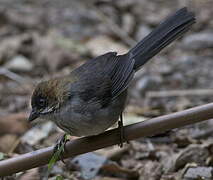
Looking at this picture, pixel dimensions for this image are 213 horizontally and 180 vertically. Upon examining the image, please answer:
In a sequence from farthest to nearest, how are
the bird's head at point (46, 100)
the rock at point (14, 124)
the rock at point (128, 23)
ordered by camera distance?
the rock at point (128, 23) → the rock at point (14, 124) → the bird's head at point (46, 100)

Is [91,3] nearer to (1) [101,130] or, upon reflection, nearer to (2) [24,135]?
(2) [24,135]

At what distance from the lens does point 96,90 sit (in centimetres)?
430

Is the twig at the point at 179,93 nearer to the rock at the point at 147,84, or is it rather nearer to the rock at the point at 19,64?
the rock at the point at 147,84

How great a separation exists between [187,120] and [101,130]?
0.79 m

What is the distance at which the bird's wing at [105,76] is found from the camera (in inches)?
169

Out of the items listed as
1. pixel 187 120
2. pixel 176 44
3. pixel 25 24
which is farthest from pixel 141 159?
pixel 25 24

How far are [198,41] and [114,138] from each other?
430cm

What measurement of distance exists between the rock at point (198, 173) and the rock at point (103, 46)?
318 cm

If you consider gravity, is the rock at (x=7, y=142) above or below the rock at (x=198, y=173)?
above

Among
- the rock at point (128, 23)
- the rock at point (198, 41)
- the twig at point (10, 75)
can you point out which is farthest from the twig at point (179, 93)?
the rock at point (128, 23)

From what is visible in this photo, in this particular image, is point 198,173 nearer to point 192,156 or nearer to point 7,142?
point 192,156

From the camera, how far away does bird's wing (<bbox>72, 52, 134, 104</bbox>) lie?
4297 millimetres

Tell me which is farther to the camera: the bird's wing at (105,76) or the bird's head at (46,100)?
the bird's wing at (105,76)

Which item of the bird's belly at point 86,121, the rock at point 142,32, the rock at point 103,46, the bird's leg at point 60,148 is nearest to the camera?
the bird's leg at point 60,148
